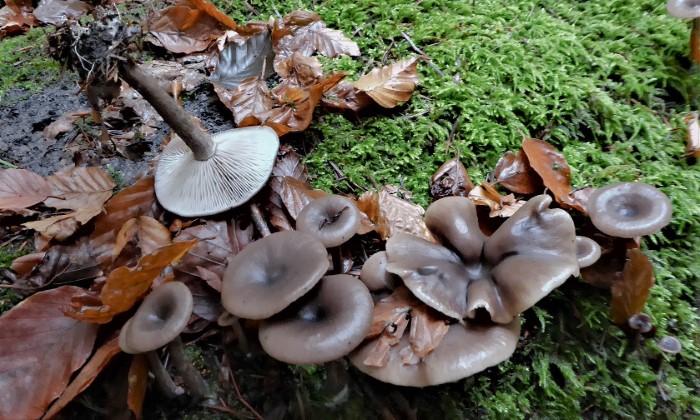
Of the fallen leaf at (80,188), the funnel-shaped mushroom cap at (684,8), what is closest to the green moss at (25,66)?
the fallen leaf at (80,188)

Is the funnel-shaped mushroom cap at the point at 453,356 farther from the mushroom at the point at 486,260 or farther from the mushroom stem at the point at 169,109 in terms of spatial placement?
the mushroom stem at the point at 169,109

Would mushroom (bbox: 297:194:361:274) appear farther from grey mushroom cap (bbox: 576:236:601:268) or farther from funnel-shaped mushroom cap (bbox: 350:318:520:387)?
grey mushroom cap (bbox: 576:236:601:268)

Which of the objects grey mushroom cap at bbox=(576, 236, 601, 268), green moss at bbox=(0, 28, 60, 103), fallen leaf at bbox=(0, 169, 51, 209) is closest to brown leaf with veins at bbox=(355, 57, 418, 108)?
grey mushroom cap at bbox=(576, 236, 601, 268)

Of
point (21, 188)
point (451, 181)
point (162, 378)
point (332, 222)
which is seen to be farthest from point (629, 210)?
point (21, 188)

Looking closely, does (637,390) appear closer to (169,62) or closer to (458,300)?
(458,300)

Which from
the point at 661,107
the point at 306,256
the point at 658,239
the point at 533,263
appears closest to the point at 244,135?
the point at 306,256

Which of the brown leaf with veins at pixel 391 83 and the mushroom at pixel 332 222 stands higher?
the brown leaf with veins at pixel 391 83

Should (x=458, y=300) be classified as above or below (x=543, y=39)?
below
